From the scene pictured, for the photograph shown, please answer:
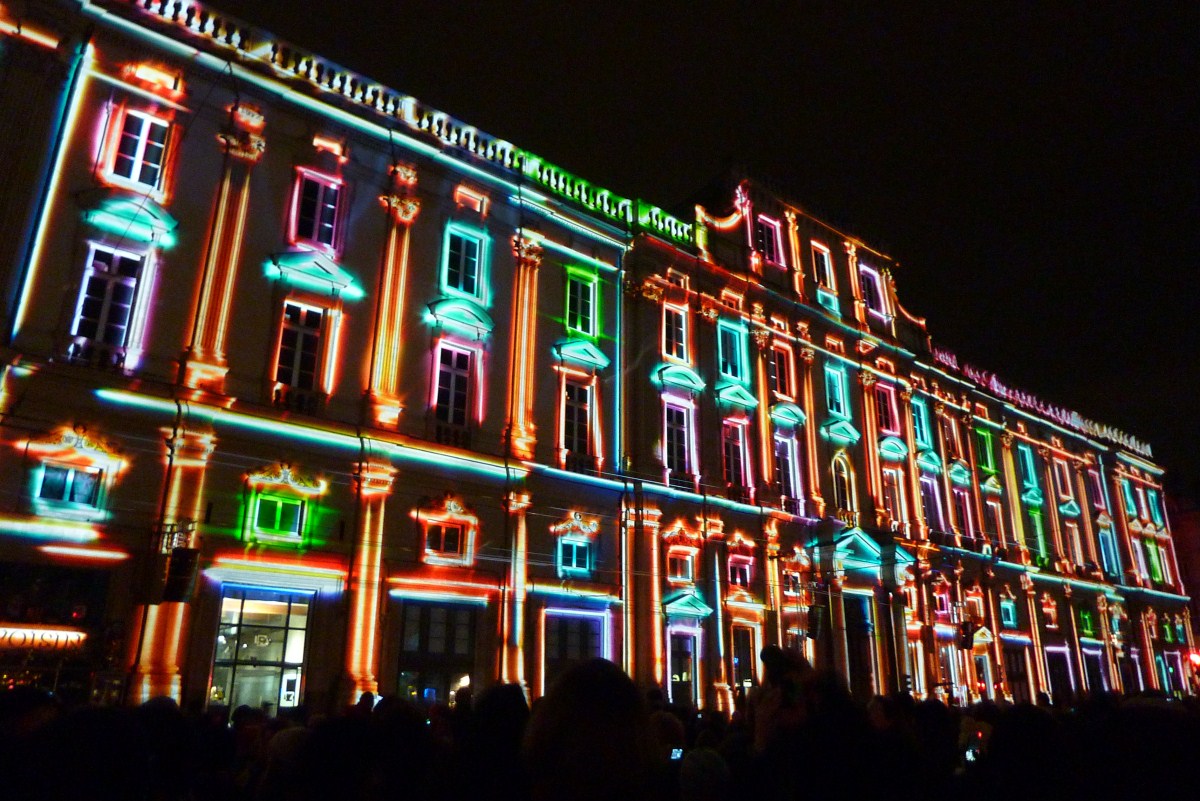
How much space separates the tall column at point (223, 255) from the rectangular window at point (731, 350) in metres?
15.3

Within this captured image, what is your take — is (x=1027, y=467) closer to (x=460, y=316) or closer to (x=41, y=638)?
(x=460, y=316)

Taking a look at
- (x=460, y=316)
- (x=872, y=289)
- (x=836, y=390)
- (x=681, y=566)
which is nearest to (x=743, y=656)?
(x=681, y=566)

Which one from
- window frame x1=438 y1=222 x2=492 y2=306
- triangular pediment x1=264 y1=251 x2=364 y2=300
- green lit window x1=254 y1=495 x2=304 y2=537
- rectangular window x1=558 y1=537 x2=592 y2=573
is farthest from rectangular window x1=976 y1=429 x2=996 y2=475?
green lit window x1=254 y1=495 x2=304 y2=537

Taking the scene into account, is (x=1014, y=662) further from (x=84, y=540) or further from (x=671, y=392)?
(x=84, y=540)

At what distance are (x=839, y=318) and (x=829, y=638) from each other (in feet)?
41.4

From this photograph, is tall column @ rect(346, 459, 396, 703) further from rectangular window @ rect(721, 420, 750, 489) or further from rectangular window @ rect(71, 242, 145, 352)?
rectangular window @ rect(721, 420, 750, 489)

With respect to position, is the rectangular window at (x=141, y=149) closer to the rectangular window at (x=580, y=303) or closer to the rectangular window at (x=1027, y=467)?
the rectangular window at (x=580, y=303)

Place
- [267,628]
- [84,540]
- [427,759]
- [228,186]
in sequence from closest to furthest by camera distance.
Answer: [427,759], [84,540], [267,628], [228,186]

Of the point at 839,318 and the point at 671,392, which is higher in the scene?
the point at 839,318

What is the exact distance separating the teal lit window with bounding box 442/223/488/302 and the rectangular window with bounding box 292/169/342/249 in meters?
2.97

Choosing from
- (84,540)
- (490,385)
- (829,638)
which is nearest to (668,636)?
(829,638)

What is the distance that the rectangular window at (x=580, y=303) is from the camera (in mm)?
23828

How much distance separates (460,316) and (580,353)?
12.7 feet

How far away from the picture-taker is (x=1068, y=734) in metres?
4.30
